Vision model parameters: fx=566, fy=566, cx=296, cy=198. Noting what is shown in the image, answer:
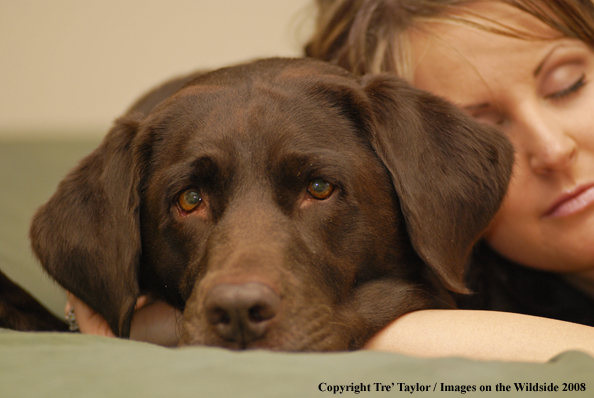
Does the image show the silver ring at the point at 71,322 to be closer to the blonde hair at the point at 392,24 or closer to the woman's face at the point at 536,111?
the blonde hair at the point at 392,24

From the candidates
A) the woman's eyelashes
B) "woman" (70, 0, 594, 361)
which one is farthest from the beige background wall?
the woman's eyelashes

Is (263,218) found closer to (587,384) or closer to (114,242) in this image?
(114,242)

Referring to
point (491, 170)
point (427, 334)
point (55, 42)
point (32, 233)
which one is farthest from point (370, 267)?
point (55, 42)

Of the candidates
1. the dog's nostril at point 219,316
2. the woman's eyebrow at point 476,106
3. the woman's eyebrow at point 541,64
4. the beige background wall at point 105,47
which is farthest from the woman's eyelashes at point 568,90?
the beige background wall at point 105,47

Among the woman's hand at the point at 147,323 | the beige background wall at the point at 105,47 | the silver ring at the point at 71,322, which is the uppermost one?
the beige background wall at the point at 105,47

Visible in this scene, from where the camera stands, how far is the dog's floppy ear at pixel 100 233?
184cm

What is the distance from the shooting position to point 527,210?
2.35 meters

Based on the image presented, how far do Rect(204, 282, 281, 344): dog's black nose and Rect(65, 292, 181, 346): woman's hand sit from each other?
570 millimetres

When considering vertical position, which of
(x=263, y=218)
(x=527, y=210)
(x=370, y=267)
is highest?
(x=263, y=218)

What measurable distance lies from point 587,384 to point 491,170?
1.04 meters

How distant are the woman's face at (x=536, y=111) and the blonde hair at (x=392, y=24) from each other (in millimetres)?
44

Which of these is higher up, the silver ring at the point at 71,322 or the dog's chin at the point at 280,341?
the dog's chin at the point at 280,341

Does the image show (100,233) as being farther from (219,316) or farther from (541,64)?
(541,64)

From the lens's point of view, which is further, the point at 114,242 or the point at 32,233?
the point at 32,233
